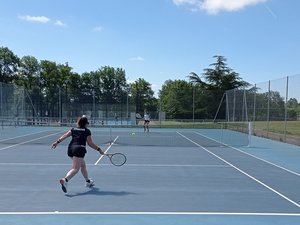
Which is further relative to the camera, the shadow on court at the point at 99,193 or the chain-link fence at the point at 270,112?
the chain-link fence at the point at 270,112

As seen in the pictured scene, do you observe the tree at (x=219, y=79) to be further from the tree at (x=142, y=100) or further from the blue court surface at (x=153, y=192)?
the blue court surface at (x=153, y=192)

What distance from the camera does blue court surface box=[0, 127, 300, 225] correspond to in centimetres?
682

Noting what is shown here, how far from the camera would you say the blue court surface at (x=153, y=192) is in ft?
22.4

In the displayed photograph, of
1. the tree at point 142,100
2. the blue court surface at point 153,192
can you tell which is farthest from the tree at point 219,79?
the blue court surface at point 153,192

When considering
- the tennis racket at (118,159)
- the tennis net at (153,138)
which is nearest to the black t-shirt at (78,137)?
the tennis racket at (118,159)

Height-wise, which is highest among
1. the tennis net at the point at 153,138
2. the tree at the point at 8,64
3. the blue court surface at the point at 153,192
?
the tree at the point at 8,64

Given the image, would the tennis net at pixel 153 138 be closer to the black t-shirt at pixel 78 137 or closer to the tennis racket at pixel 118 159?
the tennis racket at pixel 118 159

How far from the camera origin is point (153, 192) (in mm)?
8820

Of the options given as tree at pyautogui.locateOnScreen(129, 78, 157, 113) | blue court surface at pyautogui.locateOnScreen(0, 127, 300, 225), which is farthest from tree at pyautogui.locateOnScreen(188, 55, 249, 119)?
blue court surface at pyautogui.locateOnScreen(0, 127, 300, 225)

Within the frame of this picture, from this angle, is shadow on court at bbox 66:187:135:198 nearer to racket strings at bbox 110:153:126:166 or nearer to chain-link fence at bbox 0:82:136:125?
racket strings at bbox 110:153:126:166

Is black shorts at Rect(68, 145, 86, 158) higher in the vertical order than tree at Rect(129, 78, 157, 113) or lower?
lower

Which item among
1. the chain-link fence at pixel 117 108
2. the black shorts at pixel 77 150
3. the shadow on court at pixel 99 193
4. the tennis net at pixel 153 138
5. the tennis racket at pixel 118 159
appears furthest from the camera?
the chain-link fence at pixel 117 108

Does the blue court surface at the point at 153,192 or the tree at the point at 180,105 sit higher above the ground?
the tree at the point at 180,105

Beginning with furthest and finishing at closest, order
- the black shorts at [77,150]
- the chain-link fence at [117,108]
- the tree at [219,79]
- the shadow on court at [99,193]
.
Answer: the tree at [219,79]
the chain-link fence at [117,108]
the black shorts at [77,150]
the shadow on court at [99,193]
